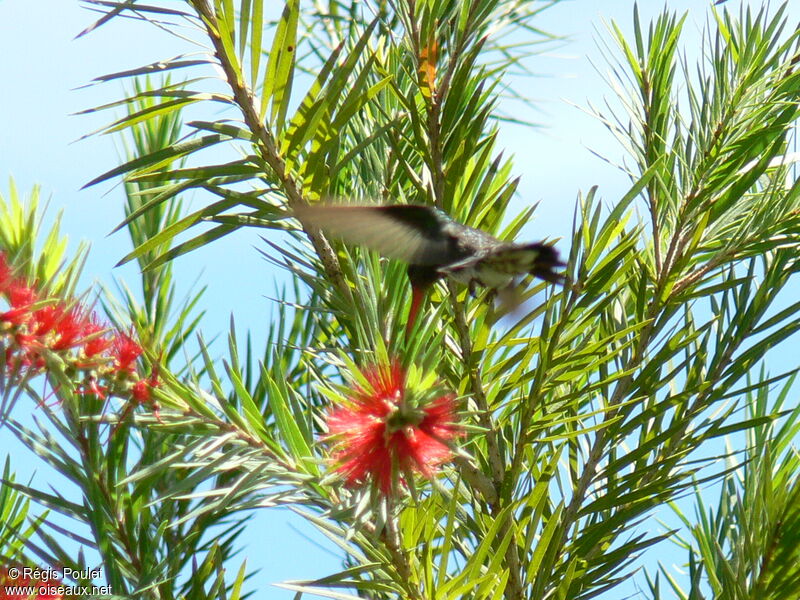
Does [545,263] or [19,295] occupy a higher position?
[545,263]

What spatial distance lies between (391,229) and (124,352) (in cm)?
21

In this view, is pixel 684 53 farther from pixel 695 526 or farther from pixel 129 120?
pixel 129 120

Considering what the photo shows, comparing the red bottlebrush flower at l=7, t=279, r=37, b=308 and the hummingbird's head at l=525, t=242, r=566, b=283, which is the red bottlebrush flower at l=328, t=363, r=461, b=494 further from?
the red bottlebrush flower at l=7, t=279, r=37, b=308

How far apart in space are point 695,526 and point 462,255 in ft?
1.17

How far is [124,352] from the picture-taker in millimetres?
682

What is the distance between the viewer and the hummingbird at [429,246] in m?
0.67

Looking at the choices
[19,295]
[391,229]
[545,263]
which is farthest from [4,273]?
[545,263]

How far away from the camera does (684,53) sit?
93 cm

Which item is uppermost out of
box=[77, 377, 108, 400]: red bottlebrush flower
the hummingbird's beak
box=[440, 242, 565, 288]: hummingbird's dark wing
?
box=[440, 242, 565, 288]: hummingbird's dark wing

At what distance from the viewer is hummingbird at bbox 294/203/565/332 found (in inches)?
26.2

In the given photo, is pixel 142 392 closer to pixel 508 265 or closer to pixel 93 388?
pixel 93 388

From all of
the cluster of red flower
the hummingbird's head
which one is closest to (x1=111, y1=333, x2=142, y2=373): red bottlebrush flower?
the cluster of red flower

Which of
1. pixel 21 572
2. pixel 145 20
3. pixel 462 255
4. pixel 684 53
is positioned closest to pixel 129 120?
pixel 145 20

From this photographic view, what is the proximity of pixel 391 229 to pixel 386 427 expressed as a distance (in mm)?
155
